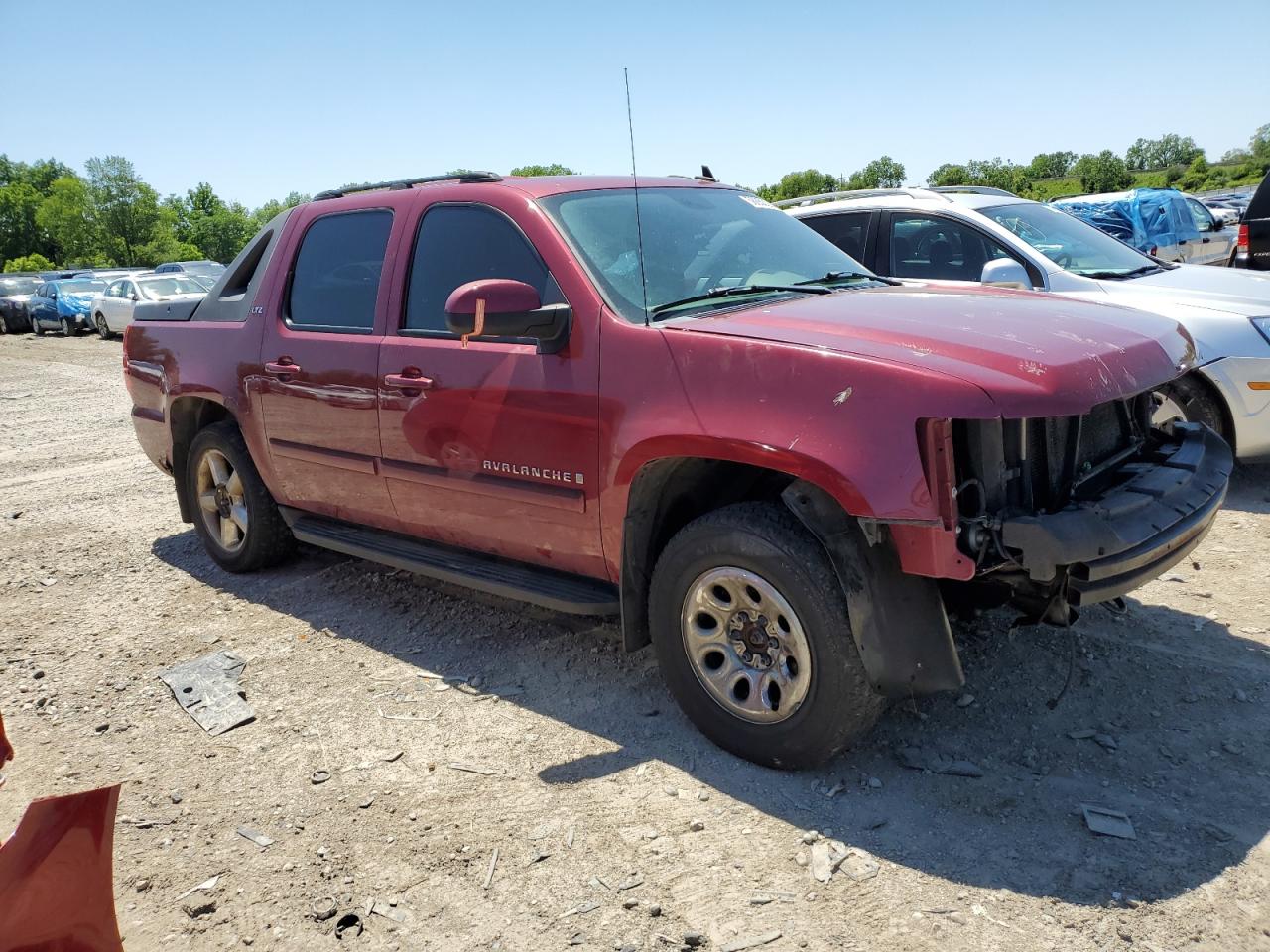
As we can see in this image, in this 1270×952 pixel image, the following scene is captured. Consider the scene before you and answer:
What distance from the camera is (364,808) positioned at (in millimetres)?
3246

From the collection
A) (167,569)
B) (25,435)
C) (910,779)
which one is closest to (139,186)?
(25,435)

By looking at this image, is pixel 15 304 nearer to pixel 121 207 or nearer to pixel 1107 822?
pixel 1107 822

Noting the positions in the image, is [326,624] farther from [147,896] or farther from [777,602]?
[777,602]

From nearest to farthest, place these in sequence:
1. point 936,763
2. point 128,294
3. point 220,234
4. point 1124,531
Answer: point 1124,531 < point 936,763 < point 128,294 < point 220,234

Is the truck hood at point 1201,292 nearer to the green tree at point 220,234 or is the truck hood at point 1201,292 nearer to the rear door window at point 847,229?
the rear door window at point 847,229

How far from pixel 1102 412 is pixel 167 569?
5.02 meters

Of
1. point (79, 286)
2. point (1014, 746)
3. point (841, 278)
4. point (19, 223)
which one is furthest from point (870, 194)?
point (19, 223)

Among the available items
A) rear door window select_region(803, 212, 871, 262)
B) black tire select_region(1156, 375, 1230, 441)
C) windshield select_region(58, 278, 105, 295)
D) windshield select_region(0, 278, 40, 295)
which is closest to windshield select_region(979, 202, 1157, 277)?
rear door window select_region(803, 212, 871, 262)

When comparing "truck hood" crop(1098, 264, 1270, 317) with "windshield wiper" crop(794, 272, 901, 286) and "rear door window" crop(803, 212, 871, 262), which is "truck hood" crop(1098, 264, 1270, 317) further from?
"windshield wiper" crop(794, 272, 901, 286)

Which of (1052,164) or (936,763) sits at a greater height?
(1052,164)

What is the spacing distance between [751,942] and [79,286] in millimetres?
27900

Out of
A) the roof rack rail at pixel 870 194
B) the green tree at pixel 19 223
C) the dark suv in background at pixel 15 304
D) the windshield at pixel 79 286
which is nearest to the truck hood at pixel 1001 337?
the roof rack rail at pixel 870 194

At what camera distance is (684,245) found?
3.90 meters

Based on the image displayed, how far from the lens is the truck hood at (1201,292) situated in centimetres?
583
